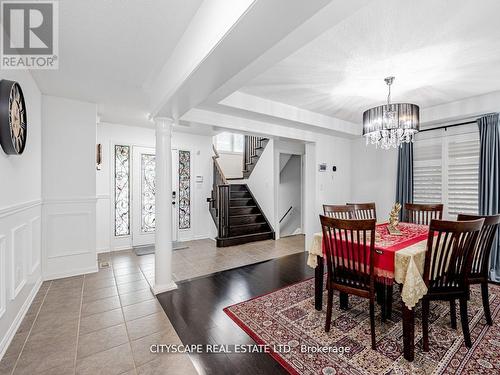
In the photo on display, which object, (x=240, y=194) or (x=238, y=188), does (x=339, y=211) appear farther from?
(x=238, y=188)

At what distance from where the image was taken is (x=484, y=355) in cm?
179

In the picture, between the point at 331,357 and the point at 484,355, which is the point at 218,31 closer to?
the point at 331,357

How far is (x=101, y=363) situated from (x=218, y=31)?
7.94 feet

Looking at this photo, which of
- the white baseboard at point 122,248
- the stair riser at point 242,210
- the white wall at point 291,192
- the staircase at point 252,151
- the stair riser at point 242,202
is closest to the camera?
the white baseboard at point 122,248

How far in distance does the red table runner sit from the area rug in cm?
55

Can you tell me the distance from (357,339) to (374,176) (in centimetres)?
374

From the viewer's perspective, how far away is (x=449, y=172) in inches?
153

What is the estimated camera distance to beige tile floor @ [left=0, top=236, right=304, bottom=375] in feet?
5.66

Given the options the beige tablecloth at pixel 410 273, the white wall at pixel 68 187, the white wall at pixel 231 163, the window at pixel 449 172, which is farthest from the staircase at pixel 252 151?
the beige tablecloth at pixel 410 273

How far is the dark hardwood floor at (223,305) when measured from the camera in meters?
1.75

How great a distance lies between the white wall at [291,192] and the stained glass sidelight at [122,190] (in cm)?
403

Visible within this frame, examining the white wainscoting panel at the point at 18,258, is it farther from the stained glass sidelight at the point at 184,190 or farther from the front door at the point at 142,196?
the stained glass sidelight at the point at 184,190

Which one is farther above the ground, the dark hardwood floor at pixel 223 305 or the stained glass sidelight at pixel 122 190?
the stained glass sidelight at pixel 122 190

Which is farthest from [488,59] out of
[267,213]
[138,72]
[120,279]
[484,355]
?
[120,279]
